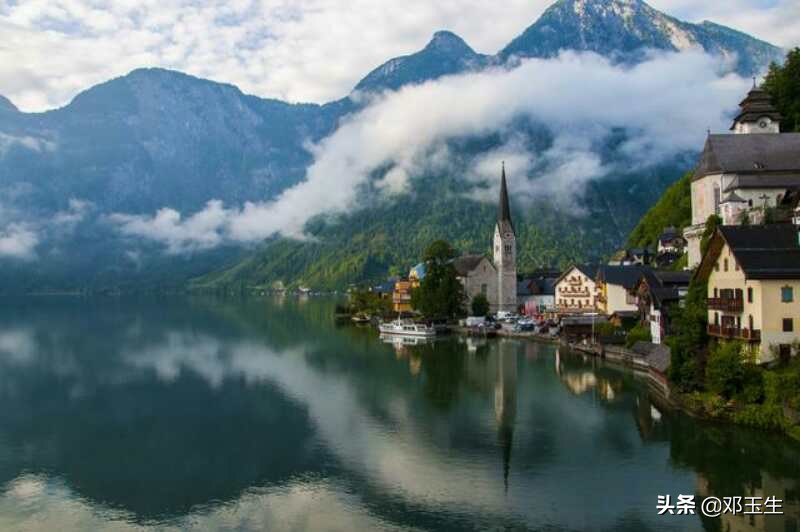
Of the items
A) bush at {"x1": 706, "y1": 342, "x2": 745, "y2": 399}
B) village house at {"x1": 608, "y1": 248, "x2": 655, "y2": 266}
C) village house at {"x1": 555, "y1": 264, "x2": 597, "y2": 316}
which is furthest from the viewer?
village house at {"x1": 608, "y1": 248, "x2": 655, "y2": 266}

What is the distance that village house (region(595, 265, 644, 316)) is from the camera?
81938mm

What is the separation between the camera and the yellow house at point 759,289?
3794 cm

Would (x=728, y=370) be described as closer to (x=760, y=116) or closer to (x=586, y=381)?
(x=586, y=381)

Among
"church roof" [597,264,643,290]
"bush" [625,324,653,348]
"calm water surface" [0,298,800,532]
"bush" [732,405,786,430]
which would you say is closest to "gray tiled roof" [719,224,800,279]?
"bush" [732,405,786,430]

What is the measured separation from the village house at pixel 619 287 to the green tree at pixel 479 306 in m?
24.1

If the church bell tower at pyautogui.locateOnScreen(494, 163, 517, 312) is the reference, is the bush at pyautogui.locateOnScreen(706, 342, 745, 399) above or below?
below

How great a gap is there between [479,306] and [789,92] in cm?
4955

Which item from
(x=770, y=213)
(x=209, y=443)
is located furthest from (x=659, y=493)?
(x=770, y=213)

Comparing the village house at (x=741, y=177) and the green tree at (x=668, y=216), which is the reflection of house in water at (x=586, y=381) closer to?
the village house at (x=741, y=177)

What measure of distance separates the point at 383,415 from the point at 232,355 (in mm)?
38561

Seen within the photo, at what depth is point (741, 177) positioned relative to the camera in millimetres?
63125

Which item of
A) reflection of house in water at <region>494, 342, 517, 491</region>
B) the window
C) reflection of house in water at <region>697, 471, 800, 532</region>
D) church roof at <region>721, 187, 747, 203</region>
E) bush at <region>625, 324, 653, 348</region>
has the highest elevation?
church roof at <region>721, 187, 747, 203</region>

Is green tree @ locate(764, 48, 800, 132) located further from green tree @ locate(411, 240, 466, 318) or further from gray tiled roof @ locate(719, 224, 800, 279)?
green tree @ locate(411, 240, 466, 318)

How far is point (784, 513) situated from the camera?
27.6 m
